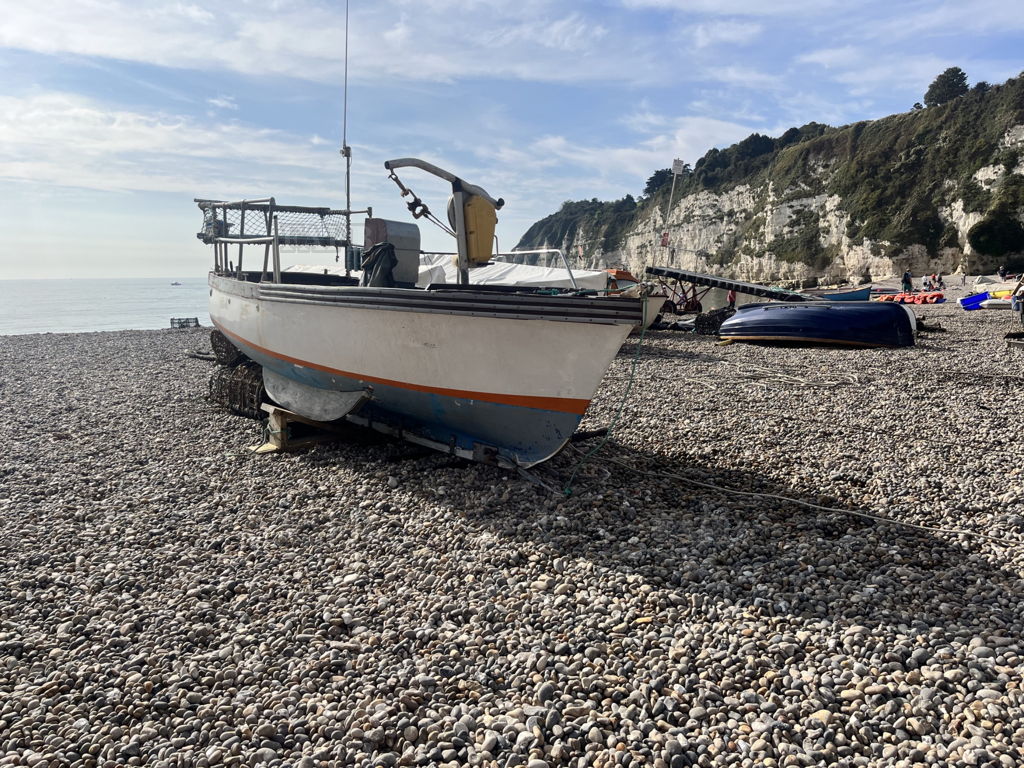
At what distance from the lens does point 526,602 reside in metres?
3.87

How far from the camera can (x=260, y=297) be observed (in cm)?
805

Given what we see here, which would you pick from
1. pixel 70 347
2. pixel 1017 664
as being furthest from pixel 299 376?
pixel 70 347

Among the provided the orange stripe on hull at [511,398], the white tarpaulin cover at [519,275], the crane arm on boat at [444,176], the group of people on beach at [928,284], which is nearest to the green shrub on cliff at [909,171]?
the group of people on beach at [928,284]

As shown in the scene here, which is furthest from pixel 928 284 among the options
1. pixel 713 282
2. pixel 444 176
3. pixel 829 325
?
pixel 444 176

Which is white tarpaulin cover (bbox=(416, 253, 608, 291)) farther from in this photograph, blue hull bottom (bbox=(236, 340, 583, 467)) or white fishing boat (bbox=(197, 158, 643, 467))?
blue hull bottom (bbox=(236, 340, 583, 467))

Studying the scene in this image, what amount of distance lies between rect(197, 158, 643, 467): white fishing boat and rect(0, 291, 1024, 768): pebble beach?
1.50 feet

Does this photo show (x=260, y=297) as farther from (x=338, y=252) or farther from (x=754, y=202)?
(x=754, y=202)

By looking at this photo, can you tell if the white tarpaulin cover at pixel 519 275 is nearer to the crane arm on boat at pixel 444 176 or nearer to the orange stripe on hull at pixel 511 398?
the crane arm on boat at pixel 444 176

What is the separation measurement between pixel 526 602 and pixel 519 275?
13.6 metres

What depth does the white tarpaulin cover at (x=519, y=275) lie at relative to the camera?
15594mm

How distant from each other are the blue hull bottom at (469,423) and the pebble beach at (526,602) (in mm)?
256

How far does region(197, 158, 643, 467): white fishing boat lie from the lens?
523 centimetres

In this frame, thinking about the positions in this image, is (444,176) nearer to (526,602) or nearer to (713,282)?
(526,602)

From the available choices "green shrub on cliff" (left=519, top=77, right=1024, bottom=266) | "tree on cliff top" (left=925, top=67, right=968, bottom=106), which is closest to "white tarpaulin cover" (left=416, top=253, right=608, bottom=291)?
"green shrub on cliff" (left=519, top=77, right=1024, bottom=266)
